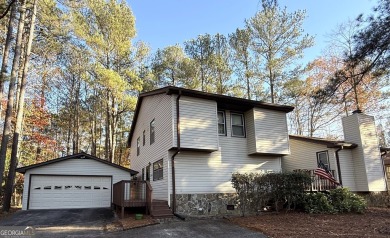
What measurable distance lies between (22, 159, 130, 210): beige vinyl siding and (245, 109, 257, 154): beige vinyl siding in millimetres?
7530

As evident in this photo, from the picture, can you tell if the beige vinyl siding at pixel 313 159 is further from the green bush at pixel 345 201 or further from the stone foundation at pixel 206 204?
the stone foundation at pixel 206 204

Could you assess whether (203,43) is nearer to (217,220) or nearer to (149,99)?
(149,99)

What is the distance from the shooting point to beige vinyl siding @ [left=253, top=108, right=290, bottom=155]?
41.4 feet

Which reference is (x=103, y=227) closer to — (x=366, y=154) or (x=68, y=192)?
(x=68, y=192)

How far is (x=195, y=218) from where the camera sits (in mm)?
10734

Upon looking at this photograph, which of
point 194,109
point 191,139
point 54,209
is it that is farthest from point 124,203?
point 54,209

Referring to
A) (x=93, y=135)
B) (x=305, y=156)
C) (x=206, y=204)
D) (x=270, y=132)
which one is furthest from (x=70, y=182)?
(x=305, y=156)

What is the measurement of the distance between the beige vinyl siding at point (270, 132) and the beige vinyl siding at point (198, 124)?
2190mm

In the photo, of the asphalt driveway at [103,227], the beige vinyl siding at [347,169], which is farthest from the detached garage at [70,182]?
the beige vinyl siding at [347,169]

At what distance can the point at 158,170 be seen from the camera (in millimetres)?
12844

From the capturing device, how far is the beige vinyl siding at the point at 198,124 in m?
11.2

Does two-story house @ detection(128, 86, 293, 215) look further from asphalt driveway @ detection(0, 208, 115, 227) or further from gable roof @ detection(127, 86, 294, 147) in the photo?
asphalt driveway @ detection(0, 208, 115, 227)

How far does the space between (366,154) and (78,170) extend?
1527 centimetres

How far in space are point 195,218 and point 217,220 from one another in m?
0.87
